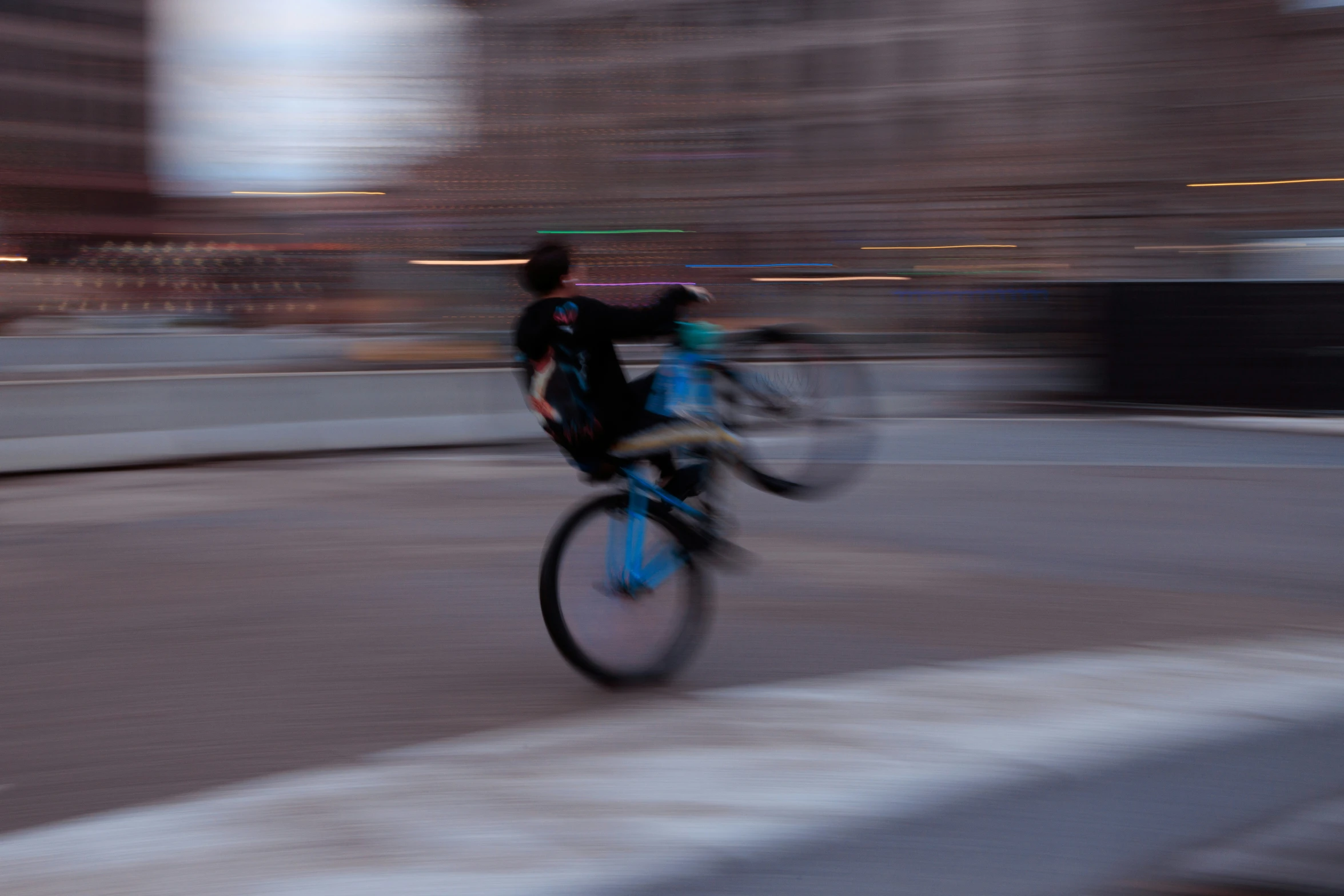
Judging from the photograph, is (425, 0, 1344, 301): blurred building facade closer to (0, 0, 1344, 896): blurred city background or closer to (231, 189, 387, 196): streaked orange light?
(231, 189, 387, 196): streaked orange light

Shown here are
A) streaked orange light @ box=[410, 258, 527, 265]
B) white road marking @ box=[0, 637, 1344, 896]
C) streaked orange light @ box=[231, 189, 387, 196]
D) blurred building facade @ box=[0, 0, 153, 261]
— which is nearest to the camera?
white road marking @ box=[0, 637, 1344, 896]

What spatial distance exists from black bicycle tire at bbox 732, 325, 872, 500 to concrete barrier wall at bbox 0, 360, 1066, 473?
8514 millimetres

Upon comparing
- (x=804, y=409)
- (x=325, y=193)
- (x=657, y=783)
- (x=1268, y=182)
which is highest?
(x=1268, y=182)

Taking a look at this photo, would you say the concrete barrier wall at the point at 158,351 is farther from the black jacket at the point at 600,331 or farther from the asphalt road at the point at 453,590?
the black jacket at the point at 600,331

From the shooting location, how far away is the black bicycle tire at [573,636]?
5.61 meters

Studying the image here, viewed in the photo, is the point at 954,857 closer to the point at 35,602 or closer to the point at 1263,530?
the point at 35,602

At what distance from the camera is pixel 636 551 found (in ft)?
18.8

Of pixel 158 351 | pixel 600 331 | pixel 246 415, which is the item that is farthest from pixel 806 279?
pixel 600 331

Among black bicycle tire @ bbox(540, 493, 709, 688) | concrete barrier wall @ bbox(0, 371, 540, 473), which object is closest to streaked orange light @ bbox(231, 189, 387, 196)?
concrete barrier wall @ bbox(0, 371, 540, 473)

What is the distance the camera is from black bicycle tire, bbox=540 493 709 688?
561 centimetres

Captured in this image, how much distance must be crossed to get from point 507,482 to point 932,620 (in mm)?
6298

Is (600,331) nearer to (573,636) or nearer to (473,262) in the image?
(573,636)

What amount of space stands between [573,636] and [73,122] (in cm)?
12605

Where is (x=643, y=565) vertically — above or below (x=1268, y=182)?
below
